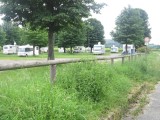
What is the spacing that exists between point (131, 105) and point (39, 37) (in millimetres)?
54777

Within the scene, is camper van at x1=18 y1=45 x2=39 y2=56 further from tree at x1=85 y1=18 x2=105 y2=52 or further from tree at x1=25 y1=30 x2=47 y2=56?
tree at x1=85 y1=18 x2=105 y2=52

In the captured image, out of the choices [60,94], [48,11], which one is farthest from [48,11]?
[60,94]

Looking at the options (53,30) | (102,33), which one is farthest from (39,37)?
(53,30)

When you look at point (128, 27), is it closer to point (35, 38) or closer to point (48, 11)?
point (35, 38)

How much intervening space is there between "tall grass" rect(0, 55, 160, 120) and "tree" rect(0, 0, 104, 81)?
11438 mm

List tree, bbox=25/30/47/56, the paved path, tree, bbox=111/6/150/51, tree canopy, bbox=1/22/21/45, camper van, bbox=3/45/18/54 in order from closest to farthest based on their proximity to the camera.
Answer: the paved path
tree, bbox=111/6/150/51
tree, bbox=25/30/47/56
camper van, bbox=3/45/18/54
tree canopy, bbox=1/22/21/45

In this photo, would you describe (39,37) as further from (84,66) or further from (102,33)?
(84,66)

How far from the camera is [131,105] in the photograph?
9.84 metres

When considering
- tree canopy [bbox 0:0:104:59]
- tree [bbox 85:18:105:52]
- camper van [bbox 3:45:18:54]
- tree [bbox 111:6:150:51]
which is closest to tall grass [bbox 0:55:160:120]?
tree canopy [bbox 0:0:104:59]

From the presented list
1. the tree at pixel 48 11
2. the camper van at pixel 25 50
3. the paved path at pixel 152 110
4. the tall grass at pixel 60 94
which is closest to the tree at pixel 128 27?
the camper van at pixel 25 50

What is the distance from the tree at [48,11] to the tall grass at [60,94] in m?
11.4

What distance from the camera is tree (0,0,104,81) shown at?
2045 cm

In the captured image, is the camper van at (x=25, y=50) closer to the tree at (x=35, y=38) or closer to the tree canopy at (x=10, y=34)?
the tree at (x=35, y=38)

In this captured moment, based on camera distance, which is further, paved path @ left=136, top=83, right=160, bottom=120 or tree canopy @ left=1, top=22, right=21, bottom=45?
tree canopy @ left=1, top=22, right=21, bottom=45
